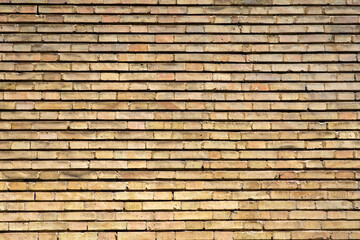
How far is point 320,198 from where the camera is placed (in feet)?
12.3

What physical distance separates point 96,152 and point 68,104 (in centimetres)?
51

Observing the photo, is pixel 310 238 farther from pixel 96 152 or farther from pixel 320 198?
pixel 96 152

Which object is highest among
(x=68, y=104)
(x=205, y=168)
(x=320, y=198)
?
(x=68, y=104)

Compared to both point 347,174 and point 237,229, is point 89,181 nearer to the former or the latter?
point 237,229

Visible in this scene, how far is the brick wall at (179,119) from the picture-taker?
3723 millimetres

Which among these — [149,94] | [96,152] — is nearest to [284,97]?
[149,94]

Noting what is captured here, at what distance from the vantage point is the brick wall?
3.72 meters

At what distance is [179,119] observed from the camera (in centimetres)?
383

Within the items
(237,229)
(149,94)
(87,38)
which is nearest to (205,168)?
(237,229)

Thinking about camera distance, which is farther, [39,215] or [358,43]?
[358,43]

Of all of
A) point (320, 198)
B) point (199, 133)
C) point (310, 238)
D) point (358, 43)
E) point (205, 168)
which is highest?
point (358, 43)

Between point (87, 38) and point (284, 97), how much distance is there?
6.19 feet

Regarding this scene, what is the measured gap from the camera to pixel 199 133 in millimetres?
3814

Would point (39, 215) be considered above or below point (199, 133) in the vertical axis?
below
